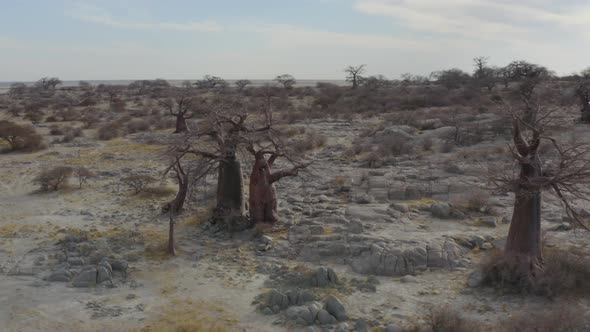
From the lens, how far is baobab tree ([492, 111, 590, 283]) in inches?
293

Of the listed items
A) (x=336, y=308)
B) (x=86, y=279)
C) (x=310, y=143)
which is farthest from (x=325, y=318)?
(x=310, y=143)

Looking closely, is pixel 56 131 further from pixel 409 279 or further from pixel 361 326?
pixel 361 326

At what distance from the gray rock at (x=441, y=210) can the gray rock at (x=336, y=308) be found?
5.24 m

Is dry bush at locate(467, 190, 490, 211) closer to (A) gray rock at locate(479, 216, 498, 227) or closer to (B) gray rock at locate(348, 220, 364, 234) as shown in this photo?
(A) gray rock at locate(479, 216, 498, 227)

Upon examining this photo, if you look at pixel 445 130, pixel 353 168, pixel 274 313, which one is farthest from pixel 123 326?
pixel 445 130

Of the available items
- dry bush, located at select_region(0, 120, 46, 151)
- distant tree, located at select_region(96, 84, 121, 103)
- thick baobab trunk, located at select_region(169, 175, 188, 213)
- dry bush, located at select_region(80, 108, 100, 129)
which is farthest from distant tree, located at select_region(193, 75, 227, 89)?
thick baobab trunk, located at select_region(169, 175, 188, 213)

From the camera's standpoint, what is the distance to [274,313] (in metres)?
7.30

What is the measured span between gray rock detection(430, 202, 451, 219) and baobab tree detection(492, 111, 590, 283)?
3.31m

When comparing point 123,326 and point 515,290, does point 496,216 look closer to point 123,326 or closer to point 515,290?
point 515,290

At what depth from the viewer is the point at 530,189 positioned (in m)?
7.75

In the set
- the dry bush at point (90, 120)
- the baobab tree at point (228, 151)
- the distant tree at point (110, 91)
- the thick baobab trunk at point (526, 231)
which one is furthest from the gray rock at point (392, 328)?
the distant tree at point (110, 91)

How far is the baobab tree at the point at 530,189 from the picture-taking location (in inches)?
293

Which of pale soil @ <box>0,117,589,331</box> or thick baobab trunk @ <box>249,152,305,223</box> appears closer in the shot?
pale soil @ <box>0,117,589,331</box>

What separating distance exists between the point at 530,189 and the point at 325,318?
12.2 ft
